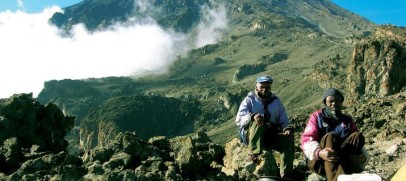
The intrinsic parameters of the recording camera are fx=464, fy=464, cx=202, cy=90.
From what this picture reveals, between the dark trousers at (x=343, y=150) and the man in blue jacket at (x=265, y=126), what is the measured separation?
1.81 m

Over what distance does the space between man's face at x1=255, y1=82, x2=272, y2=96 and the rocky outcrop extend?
3529 inches

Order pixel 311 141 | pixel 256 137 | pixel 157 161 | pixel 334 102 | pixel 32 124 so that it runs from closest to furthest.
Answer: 1. pixel 311 141
2. pixel 334 102
3. pixel 256 137
4. pixel 157 161
5. pixel 32 124

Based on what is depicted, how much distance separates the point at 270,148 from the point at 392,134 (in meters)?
10.9

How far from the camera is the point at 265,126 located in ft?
38.2

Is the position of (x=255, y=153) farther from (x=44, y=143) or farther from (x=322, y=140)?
(x=44, y=143)

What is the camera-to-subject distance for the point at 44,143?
71.9 feet

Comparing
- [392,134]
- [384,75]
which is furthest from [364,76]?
[392,134]

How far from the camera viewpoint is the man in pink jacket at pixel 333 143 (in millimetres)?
9195

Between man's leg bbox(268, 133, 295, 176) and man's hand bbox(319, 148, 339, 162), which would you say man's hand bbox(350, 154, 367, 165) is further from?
man's leg bbox(268, 133, 295, 176)

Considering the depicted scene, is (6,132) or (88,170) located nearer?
(88,170)

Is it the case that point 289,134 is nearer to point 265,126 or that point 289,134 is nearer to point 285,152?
point 285,152

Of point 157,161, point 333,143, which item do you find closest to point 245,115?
point 333,143

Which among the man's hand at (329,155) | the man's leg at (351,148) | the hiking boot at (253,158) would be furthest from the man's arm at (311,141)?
the hiking boot at (253,158)

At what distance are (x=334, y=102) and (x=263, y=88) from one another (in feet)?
8.09
